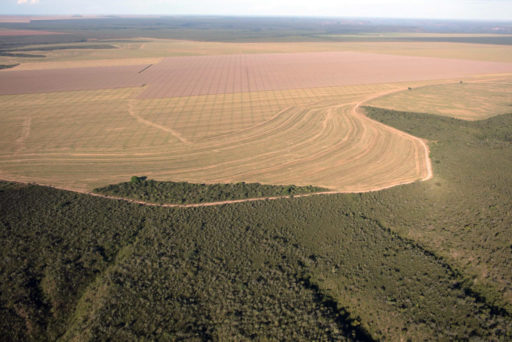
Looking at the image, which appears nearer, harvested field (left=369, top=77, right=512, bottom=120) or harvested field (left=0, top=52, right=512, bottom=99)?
harvested field (left=369, top=77, right=512, bottom=120)

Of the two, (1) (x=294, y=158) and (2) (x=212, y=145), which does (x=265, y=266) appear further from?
(2) (x=212, y=145)

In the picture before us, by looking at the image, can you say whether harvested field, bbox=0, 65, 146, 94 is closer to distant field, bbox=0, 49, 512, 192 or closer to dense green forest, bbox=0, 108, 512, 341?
distant field, bbox=0, 49, 512, 192

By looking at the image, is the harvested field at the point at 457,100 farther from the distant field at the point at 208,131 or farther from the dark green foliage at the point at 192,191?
the dark green foliage at the point at 192,191

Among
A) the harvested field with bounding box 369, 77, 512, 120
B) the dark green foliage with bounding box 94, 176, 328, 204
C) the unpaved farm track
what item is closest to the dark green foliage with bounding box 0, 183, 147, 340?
the dark green foliage with bounding box 94, 176, 328, 204

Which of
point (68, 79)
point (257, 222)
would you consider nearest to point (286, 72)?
point (68, 79)

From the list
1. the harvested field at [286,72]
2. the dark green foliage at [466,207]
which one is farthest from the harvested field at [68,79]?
the dark green foliage at [466,207]

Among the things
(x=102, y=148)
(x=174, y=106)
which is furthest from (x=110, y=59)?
(x=102, y=148)
